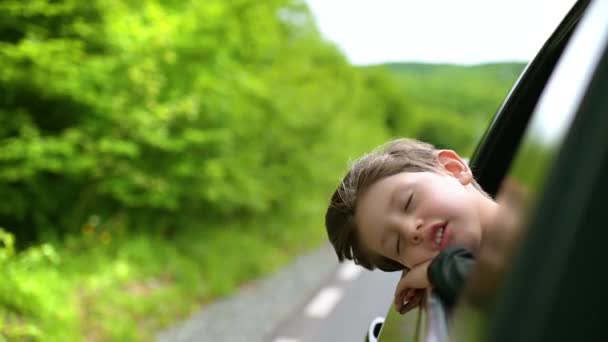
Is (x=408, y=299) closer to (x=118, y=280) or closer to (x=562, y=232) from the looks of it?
(x=562, y=232)

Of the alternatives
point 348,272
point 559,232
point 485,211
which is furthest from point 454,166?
point 348,272

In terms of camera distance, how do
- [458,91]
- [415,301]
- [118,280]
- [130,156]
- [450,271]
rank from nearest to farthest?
1. [450,271]
2. [415,301]
3. [118,280]
4. [130,156]
5. [458,91]

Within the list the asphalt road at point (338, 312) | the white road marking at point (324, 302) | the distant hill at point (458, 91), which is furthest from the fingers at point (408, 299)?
the distant hill at point (458, 91)

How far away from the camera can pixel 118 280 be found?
694 cm

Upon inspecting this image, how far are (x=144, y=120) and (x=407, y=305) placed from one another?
5.51 metres

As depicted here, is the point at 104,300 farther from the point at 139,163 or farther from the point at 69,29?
the point at 69,29

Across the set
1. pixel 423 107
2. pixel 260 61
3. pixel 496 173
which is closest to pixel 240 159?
pixel 260 61

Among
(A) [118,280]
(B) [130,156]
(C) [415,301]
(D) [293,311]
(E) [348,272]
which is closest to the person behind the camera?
(C) [415,301]

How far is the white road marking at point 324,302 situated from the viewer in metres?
8.15

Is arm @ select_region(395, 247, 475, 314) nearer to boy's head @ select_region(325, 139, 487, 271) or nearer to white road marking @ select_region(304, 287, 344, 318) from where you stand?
boy's head @ select_region(325, 139, 487, 271)

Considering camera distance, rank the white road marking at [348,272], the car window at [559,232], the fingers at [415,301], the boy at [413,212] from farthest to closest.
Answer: the white road marking at [348,272] → the fingers at [415,301] → the boy at [413,212] → the car window at [559,232]

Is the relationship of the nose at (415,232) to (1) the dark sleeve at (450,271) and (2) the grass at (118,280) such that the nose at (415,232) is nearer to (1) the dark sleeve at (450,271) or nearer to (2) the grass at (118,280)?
(1) the dark sleeve at (450,271)

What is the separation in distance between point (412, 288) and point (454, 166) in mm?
317

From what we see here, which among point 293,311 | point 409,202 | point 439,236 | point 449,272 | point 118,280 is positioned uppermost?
point 118,280
